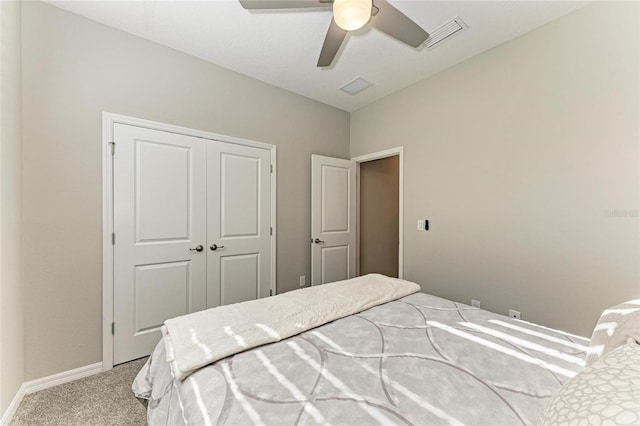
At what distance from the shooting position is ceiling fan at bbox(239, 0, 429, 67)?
1.41 meters

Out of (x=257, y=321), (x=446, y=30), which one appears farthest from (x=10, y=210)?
(x=446, y=30)

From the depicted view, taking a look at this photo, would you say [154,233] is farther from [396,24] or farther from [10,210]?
[396,24]

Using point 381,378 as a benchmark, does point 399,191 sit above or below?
above

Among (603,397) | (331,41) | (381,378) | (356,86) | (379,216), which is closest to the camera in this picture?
(603,397)

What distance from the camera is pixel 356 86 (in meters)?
3.13

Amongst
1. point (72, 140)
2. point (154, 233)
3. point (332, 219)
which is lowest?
point (154, 233)

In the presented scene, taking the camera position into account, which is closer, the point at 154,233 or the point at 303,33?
the point at 303,33

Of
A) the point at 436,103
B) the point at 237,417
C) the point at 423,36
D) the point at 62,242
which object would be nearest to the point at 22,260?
the point at 62,242

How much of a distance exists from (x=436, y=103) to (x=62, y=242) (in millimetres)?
3653

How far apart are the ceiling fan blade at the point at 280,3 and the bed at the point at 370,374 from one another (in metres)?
1.83

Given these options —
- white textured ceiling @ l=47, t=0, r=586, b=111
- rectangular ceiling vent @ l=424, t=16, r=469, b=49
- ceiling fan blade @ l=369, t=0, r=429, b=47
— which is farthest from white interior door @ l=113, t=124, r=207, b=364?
rectangular ceiling vent @ l=424, t=16, r=469, b=49

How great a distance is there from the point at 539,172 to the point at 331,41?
1984 mm

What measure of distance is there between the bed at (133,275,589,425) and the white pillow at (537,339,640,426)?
0.85ft

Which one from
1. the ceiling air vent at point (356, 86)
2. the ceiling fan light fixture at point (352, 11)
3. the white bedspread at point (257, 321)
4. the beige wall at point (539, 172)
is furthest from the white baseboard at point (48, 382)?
the ceiling air vent at point (356, 86)
